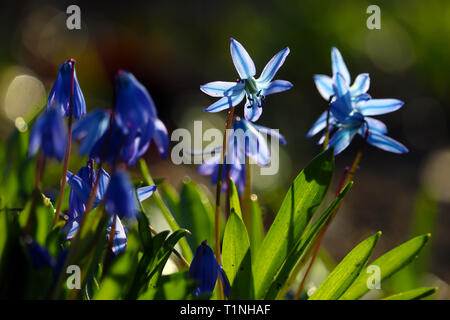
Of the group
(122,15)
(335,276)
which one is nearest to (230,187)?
(335,276)

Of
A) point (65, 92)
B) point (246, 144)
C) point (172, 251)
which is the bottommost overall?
point (172, 251)

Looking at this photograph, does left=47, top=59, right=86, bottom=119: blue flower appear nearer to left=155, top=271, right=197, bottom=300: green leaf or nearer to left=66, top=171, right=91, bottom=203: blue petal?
left=66, top=171, right=91, bottom=203: blue petal

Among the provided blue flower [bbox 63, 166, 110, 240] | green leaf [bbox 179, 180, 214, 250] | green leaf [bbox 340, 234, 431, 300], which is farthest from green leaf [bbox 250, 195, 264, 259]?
blue flower [bbox 63, 166, 110, 240]

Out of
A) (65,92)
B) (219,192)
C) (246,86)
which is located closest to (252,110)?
(246,86)

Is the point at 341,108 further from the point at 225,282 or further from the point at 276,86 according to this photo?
the point at 225,282

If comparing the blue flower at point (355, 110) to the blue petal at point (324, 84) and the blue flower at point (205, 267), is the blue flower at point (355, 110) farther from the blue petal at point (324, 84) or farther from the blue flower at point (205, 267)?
the blue flower at point (205, 267)

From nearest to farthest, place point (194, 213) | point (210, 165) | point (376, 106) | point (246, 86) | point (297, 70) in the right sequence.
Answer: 1. point (246, 86)
2. point (376, 106)
3. point (210, 165)
4. point (194, 213)
5. point (297, 70)
